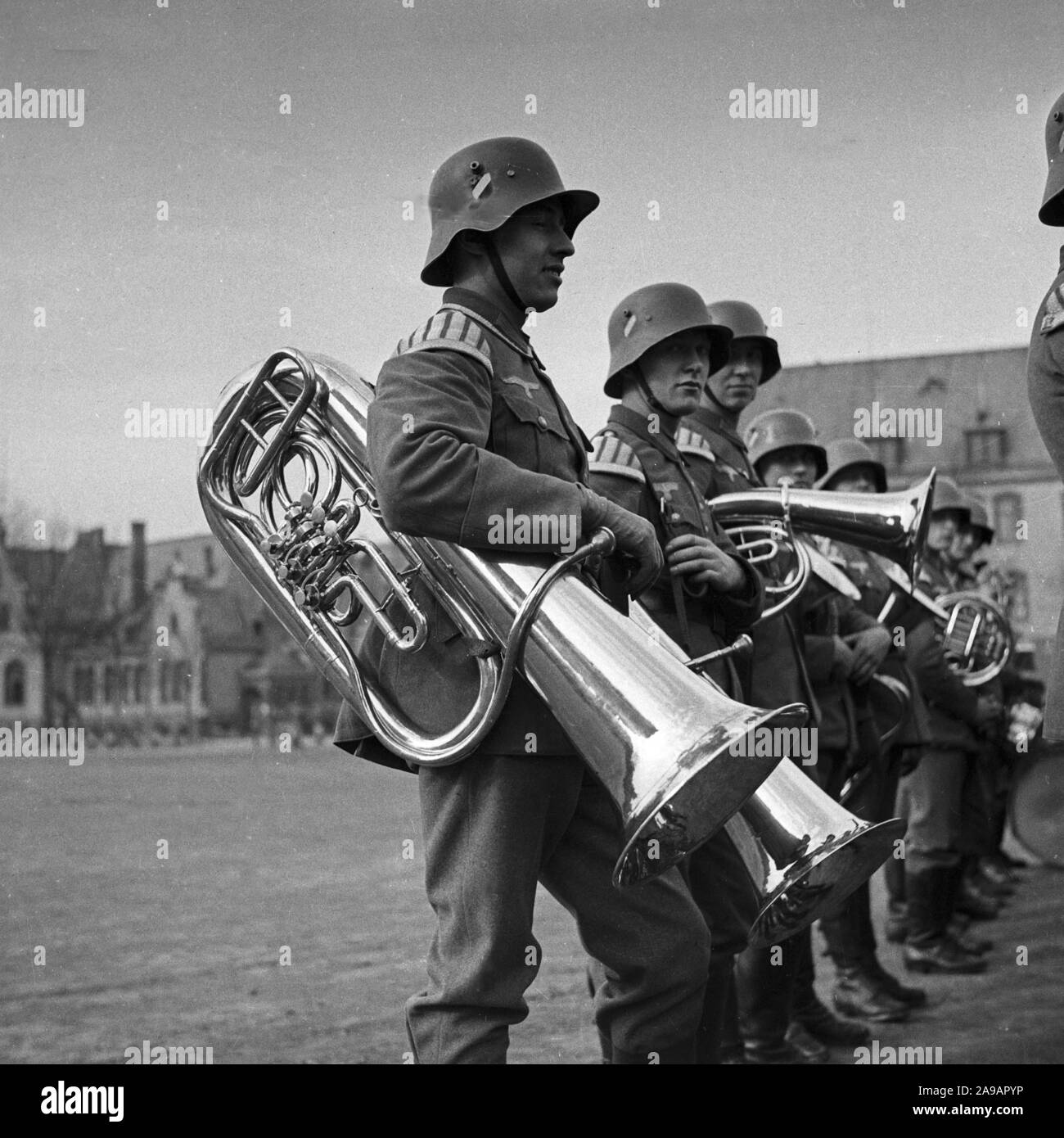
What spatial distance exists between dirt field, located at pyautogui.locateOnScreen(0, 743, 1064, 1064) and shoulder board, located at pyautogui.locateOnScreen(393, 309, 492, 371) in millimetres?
2022

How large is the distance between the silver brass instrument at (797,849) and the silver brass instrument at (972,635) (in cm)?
405

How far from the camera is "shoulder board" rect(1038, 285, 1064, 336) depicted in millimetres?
3377

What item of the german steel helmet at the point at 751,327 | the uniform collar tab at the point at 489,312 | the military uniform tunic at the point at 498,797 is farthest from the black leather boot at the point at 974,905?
the uniform collar tab at the point at 489,312

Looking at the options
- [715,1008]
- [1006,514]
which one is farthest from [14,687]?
[1006,514]

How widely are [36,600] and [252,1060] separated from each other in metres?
2.66

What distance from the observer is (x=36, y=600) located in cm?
636

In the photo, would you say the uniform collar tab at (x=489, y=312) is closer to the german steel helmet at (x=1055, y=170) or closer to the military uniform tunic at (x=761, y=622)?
the german steel helmet at (x=1055, y=170)

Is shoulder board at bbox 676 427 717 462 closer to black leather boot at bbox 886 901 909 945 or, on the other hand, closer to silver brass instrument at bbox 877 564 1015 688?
silver brass instrument at bbox 877 564 1015 688

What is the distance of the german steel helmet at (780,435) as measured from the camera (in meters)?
6.36

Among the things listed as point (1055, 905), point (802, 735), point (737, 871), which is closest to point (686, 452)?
point (802, 735)

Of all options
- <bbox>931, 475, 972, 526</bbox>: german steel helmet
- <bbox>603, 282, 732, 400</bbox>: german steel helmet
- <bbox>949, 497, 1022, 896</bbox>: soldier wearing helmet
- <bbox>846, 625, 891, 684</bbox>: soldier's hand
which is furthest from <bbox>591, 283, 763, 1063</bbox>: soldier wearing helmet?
<bbox>931, 475, 972, 526</bbox>: german steel helmet

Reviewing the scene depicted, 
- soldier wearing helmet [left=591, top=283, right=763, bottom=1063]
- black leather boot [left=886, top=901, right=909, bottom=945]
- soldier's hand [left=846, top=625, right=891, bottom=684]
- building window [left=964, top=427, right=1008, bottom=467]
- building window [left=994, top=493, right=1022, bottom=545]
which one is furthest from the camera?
building window [left=994, top=493, right=1022, bottom=545]

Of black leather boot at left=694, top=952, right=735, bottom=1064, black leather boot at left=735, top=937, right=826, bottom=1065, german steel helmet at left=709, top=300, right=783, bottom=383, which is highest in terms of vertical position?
german steel helmet at left=709, top=300, right=783, bottom=383

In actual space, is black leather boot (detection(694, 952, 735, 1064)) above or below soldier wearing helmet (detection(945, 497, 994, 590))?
below
